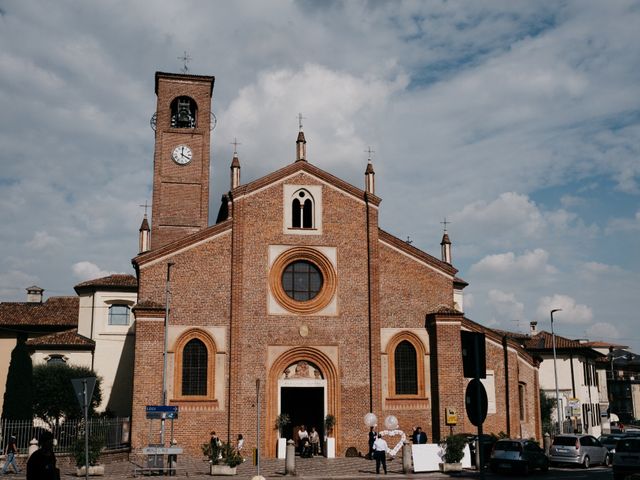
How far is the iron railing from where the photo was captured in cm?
2525

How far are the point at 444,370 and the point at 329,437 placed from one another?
579 cm

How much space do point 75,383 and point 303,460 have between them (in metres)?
15.5

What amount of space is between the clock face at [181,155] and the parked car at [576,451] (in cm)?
2737

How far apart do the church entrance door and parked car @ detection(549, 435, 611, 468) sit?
10.1 metres

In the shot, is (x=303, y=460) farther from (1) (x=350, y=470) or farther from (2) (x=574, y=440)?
(2) (x=574, y=440)

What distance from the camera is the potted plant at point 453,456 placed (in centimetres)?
2389

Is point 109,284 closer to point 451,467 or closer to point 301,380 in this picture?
point 301,380

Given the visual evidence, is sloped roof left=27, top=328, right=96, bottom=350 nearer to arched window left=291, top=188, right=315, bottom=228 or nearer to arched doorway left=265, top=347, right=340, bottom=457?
arched doorway left=265, top=347, right=340, bottom=457

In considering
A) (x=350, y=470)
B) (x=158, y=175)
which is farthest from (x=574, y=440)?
(x=158, y=175)

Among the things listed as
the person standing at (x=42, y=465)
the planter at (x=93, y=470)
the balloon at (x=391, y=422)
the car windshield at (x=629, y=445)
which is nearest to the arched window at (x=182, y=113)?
the balloon at (x=391, y=422)

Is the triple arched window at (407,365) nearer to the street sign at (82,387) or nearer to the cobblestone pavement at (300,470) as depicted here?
the cobblestone pavement at (300,470)

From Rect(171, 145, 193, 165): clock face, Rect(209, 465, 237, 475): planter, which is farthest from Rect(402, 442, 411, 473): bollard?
Rect(171, 145, 193, 165): clock face

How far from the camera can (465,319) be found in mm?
30641

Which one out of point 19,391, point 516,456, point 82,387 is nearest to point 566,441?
point 516,456
